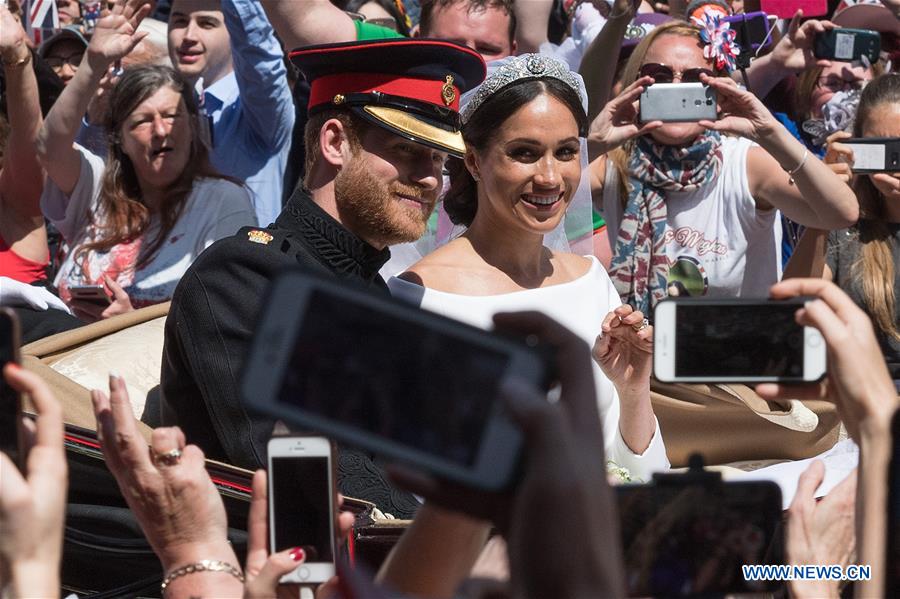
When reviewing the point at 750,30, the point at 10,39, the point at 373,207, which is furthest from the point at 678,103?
the point at 10,39

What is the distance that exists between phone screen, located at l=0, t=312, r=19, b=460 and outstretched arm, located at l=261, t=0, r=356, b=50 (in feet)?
9.73

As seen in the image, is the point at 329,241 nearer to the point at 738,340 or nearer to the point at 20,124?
the point at 738,340

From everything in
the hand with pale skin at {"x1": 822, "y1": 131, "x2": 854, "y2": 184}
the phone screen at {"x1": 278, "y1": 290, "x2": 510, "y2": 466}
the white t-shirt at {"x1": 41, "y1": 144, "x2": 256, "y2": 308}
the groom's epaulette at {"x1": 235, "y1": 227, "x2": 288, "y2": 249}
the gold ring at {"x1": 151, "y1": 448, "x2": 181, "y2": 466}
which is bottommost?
the white t-shirt at {"x1": 41, "y1": 144, "x2": 256, "y2": 308}

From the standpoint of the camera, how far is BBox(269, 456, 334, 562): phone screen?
1.92m

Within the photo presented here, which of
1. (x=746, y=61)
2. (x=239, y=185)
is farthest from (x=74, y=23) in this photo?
(x=746, y=61)

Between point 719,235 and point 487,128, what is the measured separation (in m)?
1.17

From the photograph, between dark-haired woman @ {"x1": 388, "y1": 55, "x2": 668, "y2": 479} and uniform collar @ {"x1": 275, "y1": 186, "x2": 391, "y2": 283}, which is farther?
dark-haired woman @ {"x1": 388, "y1": 55, "x2": 668, "y2": 479}

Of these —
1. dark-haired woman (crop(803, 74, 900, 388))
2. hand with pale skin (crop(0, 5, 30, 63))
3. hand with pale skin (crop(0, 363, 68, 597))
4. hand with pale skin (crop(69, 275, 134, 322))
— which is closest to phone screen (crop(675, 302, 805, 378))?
hand with pale skin (crop(0, 363, 68, 597))

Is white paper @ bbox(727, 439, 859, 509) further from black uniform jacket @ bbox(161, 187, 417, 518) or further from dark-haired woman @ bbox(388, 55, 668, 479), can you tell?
black uniform jacket @ bbox(161, 187, 417, 518)

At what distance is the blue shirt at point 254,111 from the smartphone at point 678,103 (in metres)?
1.38

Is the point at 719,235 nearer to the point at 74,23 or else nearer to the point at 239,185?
the point at 239,185

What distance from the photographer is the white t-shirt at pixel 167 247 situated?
4.65 meters

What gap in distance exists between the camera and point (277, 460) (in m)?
2.00

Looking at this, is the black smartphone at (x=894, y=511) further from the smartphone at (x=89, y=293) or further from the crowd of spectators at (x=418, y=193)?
the smartphone at (x=89, y=293)
